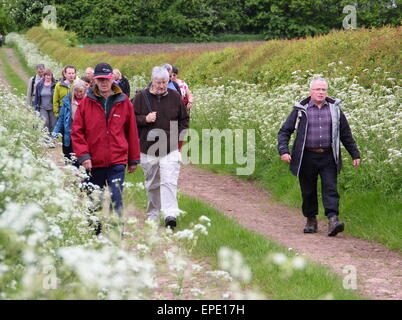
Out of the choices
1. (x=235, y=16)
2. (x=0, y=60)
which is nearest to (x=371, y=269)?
(x=0, y=60)

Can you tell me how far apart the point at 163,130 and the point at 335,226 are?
2.67m

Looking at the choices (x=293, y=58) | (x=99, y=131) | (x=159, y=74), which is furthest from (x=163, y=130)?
(x=293, y=58)

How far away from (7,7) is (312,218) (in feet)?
260

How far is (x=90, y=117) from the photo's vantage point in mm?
8047

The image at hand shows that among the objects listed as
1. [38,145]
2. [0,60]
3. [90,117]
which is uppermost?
[90,117]

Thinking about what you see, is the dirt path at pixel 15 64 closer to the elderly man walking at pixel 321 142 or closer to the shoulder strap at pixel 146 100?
the shoulder strap at pixel 146 100

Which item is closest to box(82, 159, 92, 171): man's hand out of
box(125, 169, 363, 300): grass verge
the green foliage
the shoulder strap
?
box(125, 169, 363, 300): grass verge

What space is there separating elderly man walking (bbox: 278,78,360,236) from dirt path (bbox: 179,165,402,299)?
532mm

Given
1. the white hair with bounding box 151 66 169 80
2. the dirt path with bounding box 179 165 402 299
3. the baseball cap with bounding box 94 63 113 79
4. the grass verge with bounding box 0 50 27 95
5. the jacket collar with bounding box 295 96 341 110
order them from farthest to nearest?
the grass verge with bounding box 0 50 27 95
the jacket collar with bounding box 295 96 341 110
the white hair with bounding box 151 66 169 80
the baseball cap with bounding box 94 63 113 79
the dirt path with bounding box 179 165 402 299

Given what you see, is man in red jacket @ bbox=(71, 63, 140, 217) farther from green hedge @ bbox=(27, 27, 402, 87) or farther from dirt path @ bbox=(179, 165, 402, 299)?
green hedge @ bbox=(27, 27, 402, 87)

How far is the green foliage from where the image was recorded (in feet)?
255

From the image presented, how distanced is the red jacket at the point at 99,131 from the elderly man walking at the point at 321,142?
8.12 feet
